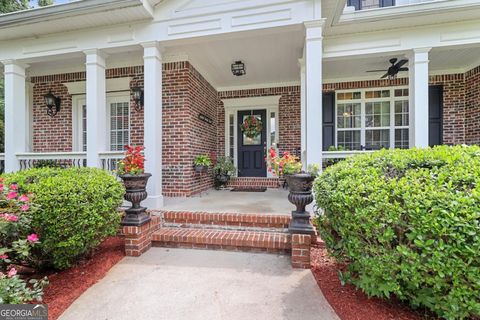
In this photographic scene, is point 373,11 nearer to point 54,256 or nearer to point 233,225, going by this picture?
point 233,225

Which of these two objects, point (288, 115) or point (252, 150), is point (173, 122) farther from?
point (288, 115)

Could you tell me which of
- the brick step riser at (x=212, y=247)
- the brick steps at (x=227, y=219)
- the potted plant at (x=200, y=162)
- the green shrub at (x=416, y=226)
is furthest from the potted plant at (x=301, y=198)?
the potted plant at (x=200, y=162)

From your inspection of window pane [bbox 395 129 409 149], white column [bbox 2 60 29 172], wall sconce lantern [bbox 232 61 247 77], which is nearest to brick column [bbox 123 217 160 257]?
white column [bbox 2 60 29 172]

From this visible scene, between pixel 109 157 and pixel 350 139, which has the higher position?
pixel 350 139

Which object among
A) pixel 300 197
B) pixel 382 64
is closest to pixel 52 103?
pixel 300 197

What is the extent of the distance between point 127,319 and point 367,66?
20.4ft

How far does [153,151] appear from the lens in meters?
4.14

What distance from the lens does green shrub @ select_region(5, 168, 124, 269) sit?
2.36 meters

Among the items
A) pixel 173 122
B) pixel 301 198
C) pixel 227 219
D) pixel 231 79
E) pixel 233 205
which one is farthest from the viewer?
pixel 231 79

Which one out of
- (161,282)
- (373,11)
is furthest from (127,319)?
(373,11)

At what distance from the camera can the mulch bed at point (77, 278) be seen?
2.12 meters

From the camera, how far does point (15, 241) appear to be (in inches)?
85.4

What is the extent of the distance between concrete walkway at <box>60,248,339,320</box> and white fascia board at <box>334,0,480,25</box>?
3.87 meters

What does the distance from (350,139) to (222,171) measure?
346 cm
